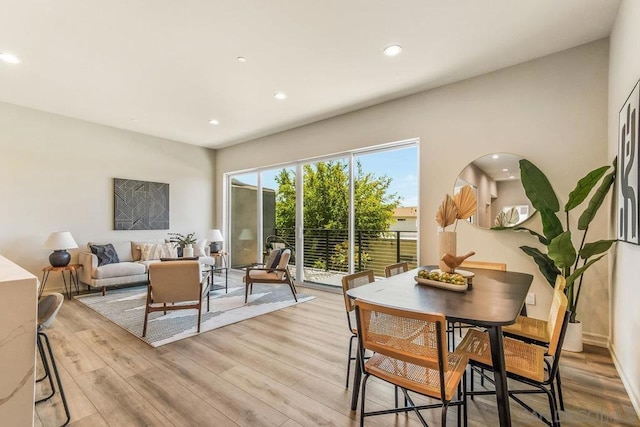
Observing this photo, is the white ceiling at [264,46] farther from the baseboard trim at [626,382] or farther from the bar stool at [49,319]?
the baseboard trim at [626,382]

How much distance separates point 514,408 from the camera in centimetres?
192

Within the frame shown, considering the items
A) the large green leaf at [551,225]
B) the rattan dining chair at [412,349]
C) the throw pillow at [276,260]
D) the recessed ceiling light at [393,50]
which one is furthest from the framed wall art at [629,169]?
the throw pillow at [276,260]

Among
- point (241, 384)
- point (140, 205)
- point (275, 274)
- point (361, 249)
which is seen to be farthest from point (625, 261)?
point (140, 205)

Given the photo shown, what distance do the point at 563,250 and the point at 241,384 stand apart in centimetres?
284

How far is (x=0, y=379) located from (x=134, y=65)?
10.6 ft

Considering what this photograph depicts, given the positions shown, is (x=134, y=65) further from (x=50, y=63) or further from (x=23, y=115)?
(x=23, y=115)

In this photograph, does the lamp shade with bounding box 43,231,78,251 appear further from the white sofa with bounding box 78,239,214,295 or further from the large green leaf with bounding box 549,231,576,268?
the large green leaf with bounding box 549,231,576,268

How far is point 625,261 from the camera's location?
2260 mm

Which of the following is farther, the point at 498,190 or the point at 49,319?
the point at 498,190

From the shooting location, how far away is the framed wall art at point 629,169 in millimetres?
1876

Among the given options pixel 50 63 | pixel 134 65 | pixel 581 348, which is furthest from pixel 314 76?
pixel 581 348

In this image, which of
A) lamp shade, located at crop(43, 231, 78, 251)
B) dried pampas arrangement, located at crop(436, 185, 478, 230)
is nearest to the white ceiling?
dried pampas arrangement, located at crop(436, 185, 478, 230)

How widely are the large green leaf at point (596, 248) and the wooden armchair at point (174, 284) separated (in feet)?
12.1

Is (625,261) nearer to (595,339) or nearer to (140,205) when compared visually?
(595,339)
